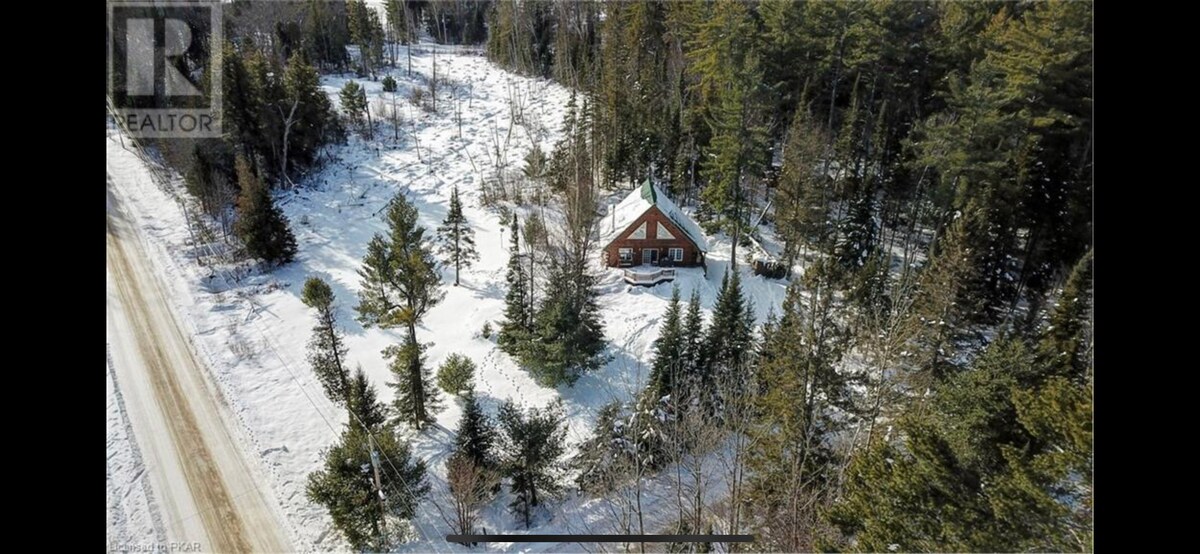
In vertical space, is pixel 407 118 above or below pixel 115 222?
above

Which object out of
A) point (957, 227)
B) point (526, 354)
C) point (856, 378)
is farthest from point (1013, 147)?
point (526, 354)

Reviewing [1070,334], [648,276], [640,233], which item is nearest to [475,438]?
[648,276]

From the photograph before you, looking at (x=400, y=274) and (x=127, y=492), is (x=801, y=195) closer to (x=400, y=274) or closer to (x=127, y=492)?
(x=400, y=274)

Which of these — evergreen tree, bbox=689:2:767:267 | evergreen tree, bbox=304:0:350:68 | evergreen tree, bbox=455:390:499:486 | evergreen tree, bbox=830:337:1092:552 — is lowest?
evergreen tree, bbox=455:390:499:486

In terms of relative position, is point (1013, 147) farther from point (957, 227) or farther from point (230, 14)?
point (230, 14)

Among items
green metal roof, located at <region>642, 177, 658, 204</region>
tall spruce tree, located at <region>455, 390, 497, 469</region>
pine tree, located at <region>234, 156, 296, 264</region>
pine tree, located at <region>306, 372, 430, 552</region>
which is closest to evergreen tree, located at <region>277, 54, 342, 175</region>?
pine tree, located at <region>234, 156, 296, 264</region>

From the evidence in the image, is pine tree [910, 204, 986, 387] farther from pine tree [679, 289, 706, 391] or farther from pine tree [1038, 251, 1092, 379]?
pine tree [679, 289, 706, 391]

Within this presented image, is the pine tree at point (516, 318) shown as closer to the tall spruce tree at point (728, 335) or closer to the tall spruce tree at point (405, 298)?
the tall spruce tree at point (405, 298)
